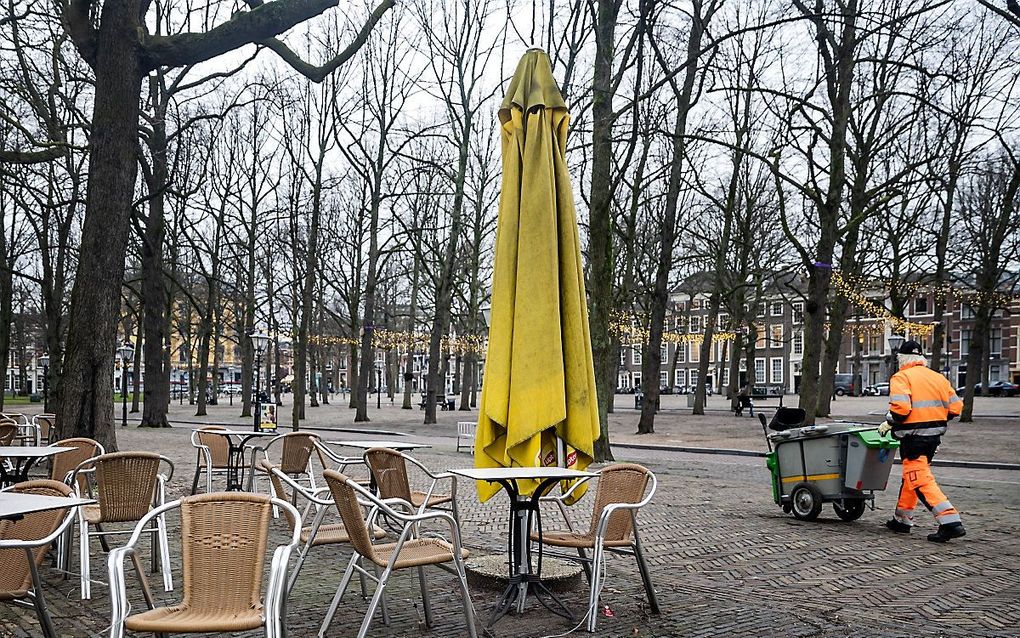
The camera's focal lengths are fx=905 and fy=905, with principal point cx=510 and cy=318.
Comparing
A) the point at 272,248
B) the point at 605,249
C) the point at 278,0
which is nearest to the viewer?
the point at 278,0

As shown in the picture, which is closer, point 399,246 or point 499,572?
point 499,572

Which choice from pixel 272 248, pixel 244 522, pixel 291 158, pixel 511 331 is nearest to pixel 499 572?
pixel 511 331

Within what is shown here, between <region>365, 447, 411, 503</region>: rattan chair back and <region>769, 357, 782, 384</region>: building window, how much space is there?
86.9 metres

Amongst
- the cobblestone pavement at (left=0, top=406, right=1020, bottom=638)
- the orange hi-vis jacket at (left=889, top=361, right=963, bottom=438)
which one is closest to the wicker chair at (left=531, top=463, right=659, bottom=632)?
the cobblestone pavement at (left=0, top=406, right=1020, bottom=638)

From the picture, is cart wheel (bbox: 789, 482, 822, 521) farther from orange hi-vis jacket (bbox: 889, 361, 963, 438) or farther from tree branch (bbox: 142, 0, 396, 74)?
tree branch (bbox: 142, 0, 396, 74)

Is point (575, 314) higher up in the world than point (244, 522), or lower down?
higher up

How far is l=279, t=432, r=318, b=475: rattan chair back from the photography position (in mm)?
8773

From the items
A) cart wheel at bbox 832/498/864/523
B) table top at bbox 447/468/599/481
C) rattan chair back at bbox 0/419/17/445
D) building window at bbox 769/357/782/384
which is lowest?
building window at bbox 769/357/782/384

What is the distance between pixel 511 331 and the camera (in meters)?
6.05

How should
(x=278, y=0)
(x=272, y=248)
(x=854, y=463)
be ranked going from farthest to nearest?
1. (x=272, y=248)
2. (x=278, y=0)
3. (x=854, y=463)

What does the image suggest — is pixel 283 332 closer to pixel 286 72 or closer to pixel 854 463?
pixel 286 72

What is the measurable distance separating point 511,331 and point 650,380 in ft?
63.4

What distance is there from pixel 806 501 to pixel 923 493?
1389 millimetres

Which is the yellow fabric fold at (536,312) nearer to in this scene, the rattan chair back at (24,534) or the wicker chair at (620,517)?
the wicker chair at (620,517)
